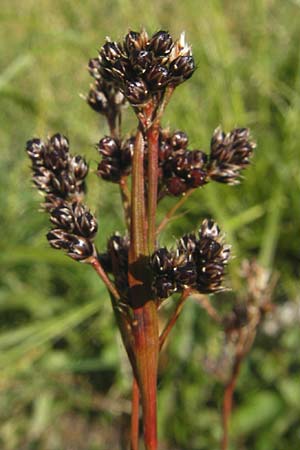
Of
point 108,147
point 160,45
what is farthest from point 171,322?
point 160,45

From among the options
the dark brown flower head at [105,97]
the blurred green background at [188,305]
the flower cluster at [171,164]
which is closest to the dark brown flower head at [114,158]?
the flower cluster at [171,164]

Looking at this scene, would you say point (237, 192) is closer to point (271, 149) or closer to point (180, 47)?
point (271, 149)

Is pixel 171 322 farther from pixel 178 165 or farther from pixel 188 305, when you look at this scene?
pixel 188 305

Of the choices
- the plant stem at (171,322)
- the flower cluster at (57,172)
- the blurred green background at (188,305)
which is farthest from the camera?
the blurred green background at (188,305)

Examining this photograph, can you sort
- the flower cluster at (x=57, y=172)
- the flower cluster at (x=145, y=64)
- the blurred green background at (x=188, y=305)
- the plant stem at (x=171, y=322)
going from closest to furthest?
1. the flower cluster at (x=145, y=64)
2. the plant stem at (x=171, y=322)
3. the flower cluster at (x=57, y=172)
4. the blurred green background at (x=188, y=305)

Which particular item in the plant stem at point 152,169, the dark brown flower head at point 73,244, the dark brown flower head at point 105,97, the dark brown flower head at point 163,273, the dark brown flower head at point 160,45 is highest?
the dark brown flower head at point 105,97

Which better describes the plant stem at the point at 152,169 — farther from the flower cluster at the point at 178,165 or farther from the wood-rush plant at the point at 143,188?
the flower cluster at the point at 178,165

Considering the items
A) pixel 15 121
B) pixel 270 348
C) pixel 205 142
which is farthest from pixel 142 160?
pixel 15 121
